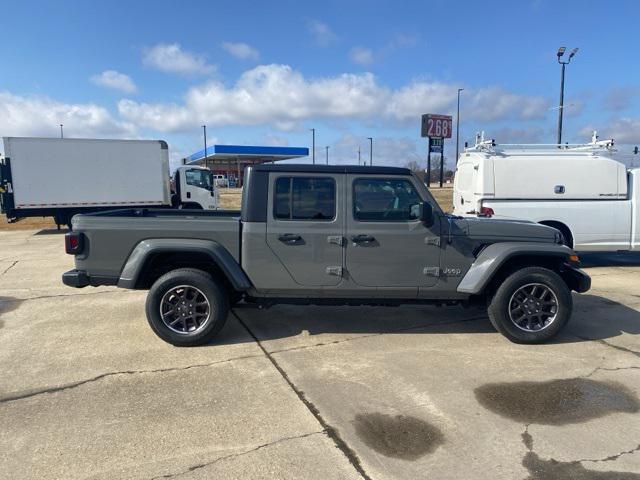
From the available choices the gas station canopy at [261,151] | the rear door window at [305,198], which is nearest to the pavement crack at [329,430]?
the rear door window at [305,198]

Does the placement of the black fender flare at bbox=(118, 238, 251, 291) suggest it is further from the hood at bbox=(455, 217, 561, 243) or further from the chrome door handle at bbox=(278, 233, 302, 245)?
the hood at bbox=(455, 217, 561, 243)

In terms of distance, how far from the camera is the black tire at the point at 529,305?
4.78 metres

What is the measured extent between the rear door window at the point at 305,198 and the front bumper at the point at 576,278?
2585 mm

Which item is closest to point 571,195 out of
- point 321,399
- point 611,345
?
point 611,345

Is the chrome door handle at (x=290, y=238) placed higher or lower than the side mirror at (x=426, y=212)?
lower

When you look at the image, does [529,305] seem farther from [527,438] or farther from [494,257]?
[527,438]

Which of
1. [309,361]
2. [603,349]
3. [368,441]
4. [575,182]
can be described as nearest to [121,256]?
[309,361]

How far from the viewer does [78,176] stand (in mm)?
15938

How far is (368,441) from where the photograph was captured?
309 cm

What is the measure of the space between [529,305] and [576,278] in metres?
0.65

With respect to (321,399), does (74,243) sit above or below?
above

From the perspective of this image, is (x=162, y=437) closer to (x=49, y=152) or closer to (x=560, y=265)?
(x=560, y=265)

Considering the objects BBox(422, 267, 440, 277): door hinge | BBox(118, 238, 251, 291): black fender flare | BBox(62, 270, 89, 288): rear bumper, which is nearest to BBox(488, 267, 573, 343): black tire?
BBox(422, 267, 440, 277): door hinge

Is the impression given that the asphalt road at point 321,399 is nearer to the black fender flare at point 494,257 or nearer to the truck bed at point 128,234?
the black fender flare at point 494,257
